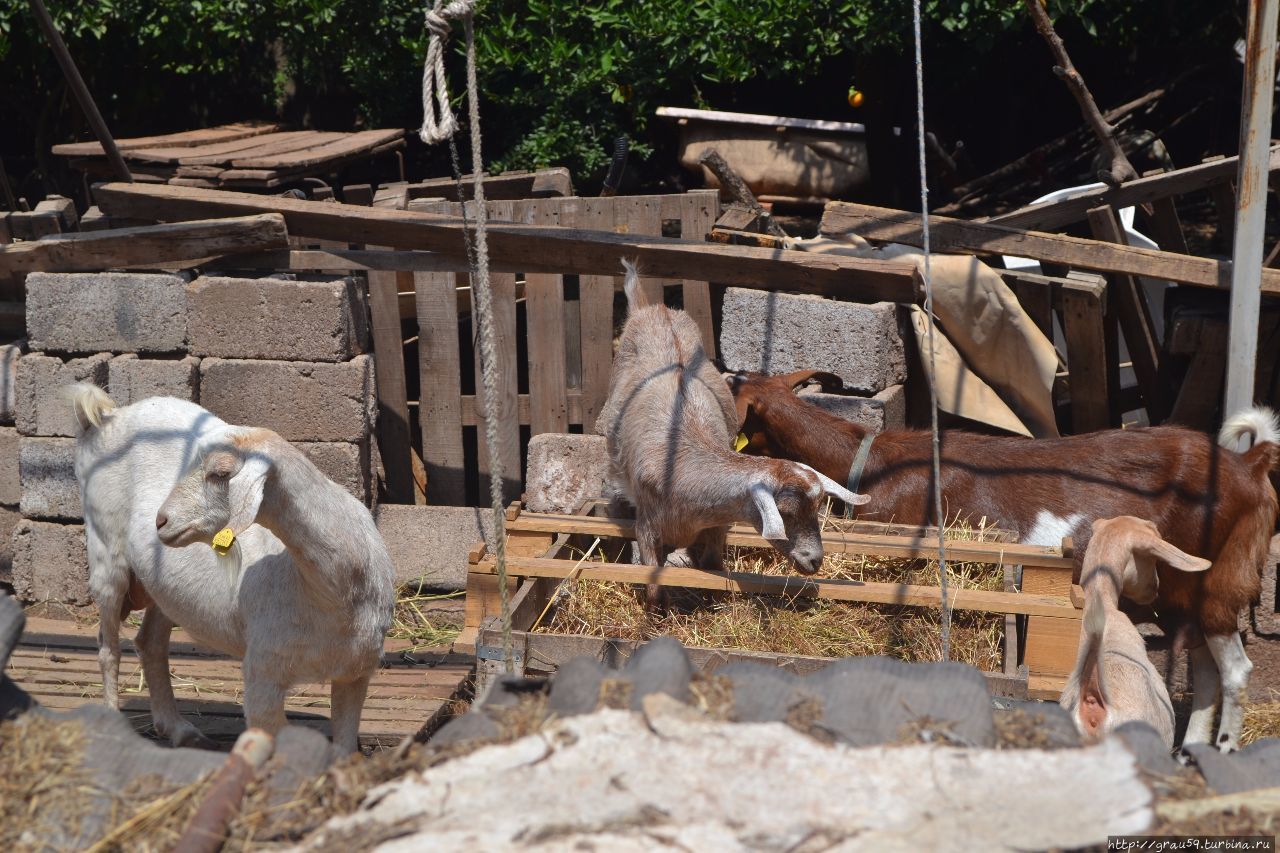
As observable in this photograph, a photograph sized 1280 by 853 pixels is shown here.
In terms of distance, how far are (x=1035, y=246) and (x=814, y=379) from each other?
4.36 ft

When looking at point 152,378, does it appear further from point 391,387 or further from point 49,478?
point 391,387

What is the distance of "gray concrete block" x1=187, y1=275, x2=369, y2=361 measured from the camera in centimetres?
653

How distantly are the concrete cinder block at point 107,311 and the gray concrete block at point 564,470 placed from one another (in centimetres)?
204

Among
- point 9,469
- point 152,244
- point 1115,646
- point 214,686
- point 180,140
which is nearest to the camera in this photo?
point 1115,646

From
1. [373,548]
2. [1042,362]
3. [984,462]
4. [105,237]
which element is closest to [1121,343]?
[1042,362]

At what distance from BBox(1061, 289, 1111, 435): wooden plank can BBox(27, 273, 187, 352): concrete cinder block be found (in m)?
4.82

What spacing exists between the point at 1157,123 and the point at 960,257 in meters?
5.57

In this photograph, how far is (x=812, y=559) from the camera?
16.2ft

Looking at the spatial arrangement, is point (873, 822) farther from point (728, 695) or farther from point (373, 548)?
point (373, 548)

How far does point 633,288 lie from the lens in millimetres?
6211

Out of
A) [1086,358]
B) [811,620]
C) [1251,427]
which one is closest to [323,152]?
[1086,358]

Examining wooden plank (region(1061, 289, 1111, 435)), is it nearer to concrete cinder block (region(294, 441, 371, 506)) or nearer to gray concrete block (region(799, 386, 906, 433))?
gray concrete block (region(799, 386, 906, 433))

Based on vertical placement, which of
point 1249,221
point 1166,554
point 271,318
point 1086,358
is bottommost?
point 1166,554

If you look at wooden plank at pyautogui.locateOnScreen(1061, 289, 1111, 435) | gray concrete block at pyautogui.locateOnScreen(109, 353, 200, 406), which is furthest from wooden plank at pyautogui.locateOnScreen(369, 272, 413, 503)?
wooden plank at pyautogui.locateOnScreen(1061, 289, 1111, 435)
